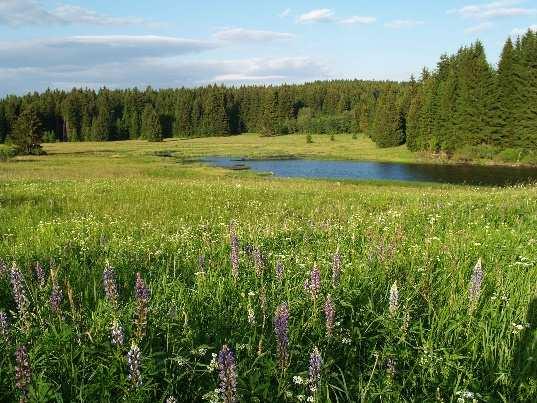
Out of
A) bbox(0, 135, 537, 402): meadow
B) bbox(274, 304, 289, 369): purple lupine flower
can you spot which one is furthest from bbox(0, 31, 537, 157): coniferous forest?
bbox(274, 304, 289, 369): purple lupine flower

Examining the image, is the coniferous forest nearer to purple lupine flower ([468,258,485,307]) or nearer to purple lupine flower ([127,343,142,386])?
purple lupine flower ([468,258,485,307])

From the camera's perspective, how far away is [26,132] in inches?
3698

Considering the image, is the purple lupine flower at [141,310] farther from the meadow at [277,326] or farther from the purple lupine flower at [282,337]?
the purple lupine flower at [282,337]

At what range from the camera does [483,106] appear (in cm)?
9094

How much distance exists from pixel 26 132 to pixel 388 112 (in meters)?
78.5

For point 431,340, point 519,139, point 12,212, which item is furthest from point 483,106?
point 431,340

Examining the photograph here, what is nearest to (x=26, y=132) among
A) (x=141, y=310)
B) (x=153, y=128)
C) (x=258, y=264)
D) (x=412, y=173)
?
(x=153, y=128)

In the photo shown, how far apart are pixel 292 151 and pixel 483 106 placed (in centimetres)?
4270

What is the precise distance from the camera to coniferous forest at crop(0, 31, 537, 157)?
88.1m

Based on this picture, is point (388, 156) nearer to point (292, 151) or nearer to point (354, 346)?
point (292, 151)

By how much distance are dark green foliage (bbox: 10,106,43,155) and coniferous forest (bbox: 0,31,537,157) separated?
2.16 m

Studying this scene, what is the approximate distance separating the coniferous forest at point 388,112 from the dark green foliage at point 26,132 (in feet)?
7.09

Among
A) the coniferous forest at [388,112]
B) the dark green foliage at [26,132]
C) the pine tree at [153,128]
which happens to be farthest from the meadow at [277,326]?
the pine tree at [153,128]

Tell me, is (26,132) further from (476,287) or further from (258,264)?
(476,287)
